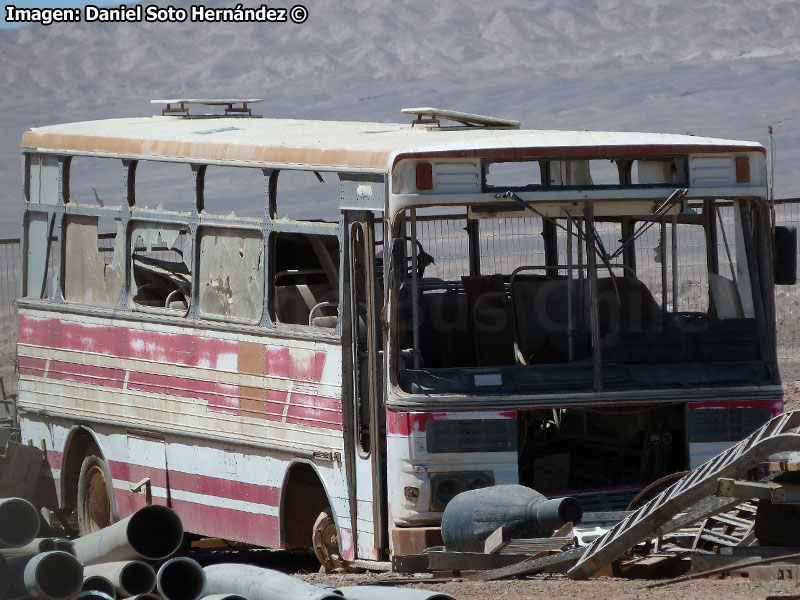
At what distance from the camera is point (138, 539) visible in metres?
9.28

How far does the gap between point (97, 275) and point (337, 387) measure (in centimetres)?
331

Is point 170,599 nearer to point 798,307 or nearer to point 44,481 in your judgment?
point 44,481

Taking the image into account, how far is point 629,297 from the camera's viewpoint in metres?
10.6

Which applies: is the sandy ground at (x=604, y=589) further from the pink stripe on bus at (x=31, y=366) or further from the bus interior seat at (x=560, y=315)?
the pink stripe on bus at (x=31, y=366)

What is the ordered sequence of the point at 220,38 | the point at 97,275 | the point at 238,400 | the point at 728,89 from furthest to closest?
the point at 220,38
the point at 728,89
the point at 97,275
the point at 238,400

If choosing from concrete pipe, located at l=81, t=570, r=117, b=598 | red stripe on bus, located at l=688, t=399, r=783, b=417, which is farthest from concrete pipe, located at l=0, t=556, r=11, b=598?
red stripe on bus, located at l=688, t=399, r=783, b=417

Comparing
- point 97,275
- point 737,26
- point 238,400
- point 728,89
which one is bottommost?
point 238,400

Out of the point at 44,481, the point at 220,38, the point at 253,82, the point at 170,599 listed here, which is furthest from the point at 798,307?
the point at 220,38

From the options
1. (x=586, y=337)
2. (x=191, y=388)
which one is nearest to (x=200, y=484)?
(x=191, y=388)

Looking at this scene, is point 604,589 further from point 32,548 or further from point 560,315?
point 32,548

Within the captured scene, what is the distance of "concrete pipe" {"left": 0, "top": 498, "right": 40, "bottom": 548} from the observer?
Result: 903cm

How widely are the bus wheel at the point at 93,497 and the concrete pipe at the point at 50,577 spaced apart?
195 inches

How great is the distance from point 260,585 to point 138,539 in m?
1.16

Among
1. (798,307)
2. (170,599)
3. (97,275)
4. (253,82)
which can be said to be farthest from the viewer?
(253,82)
